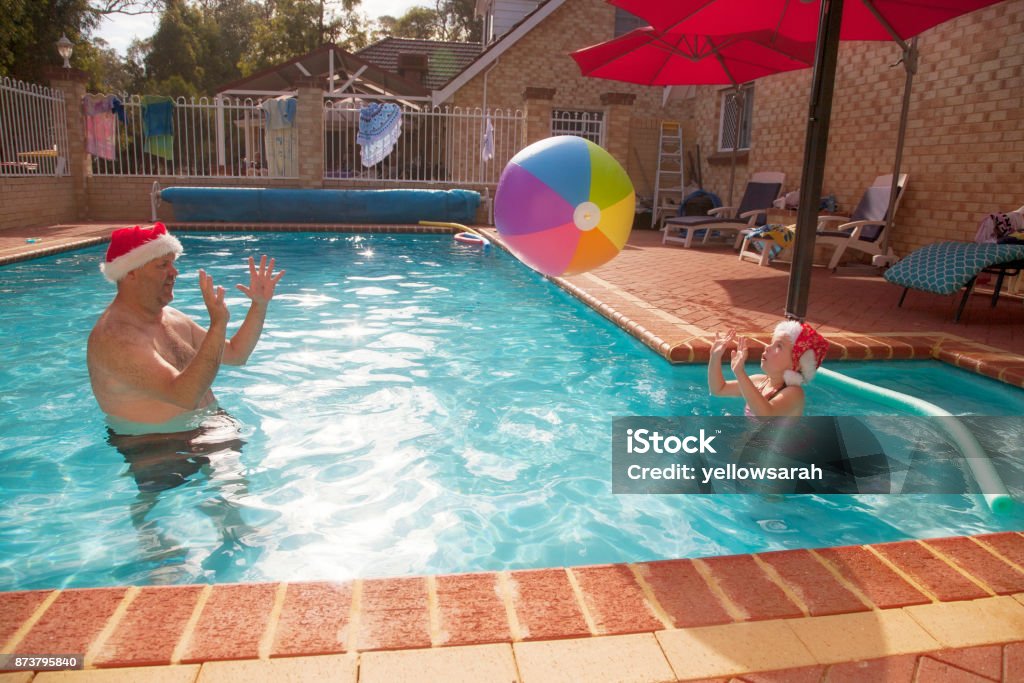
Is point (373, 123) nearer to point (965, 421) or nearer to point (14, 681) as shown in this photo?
point (965, 421)

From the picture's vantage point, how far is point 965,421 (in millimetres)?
4523

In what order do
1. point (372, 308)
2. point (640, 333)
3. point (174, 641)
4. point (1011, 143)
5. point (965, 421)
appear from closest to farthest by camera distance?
point (174, 641) < point (965, 421) < point (640, 333) < point (372, 308) < point (1011, 143)

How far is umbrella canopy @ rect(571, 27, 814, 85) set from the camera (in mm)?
9469

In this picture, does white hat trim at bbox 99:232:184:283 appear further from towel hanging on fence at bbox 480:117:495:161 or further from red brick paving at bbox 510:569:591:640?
towel hanging on fence at bbox 480:117:495:161

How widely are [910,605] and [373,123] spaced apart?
50.2ft

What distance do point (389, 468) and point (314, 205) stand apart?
1152 cm

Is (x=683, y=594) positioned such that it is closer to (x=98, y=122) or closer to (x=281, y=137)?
(x=98, y=122)

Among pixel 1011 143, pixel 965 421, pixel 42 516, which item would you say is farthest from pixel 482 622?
pixel 1011 143

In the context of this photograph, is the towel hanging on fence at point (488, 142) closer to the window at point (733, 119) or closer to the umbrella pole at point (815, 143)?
the window at point (733, 119)

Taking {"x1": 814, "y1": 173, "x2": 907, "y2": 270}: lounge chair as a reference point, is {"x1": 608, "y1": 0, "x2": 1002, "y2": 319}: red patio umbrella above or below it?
above

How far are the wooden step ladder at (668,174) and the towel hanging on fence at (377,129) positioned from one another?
18.8 feet

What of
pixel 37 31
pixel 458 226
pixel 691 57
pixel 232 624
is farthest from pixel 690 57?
pixel 37 31

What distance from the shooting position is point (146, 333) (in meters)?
3.09

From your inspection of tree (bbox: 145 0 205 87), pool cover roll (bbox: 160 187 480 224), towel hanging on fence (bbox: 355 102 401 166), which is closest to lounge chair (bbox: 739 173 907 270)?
pool cover roll (bbox: 160 187 480 224)
